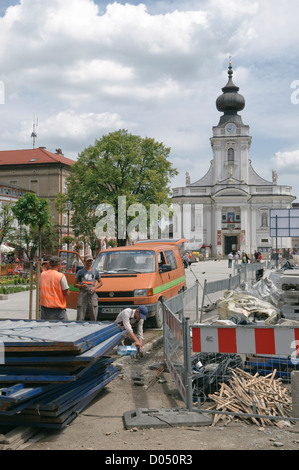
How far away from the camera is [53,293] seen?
7.93m

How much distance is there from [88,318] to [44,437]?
5.43m

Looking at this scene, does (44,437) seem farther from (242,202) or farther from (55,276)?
(242,202)

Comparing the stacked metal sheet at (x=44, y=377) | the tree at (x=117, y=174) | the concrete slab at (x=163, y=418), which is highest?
the tree at (x=117, y=174)

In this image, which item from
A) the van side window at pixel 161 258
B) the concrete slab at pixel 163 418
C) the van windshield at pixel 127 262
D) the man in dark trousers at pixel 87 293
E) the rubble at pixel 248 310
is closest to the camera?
the concrete slab at pixel 163 418

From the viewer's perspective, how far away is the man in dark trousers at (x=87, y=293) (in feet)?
31.6

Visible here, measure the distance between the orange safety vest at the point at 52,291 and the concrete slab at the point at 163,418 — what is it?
2775 millimetres

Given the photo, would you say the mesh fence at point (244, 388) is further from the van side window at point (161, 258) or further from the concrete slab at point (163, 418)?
the van side window at point (161, 258)

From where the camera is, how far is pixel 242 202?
270 ft

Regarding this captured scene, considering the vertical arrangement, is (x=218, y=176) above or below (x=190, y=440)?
above

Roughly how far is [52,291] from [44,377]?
2837 mm

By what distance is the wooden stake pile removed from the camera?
545cm

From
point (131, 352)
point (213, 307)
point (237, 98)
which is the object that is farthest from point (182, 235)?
point (131, 352)

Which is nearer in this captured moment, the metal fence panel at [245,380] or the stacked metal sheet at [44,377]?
the stacked metal sheet at [44,377]

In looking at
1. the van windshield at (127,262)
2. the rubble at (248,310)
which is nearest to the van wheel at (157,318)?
the van windshield at (127,262)
